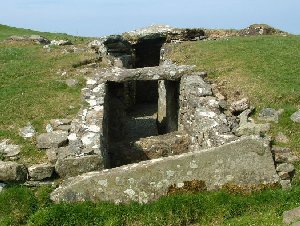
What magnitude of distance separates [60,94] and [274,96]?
7.79 m

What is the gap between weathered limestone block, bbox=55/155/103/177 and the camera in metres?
11.9

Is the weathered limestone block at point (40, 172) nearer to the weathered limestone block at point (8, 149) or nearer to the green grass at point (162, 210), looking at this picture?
the green grass at point (162, 210)

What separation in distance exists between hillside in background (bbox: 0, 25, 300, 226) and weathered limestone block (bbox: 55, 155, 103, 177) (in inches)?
26.9

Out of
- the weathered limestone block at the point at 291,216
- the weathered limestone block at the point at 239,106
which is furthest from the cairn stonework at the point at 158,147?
the weathered limestone block at the point at 291,216

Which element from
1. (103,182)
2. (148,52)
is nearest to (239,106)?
(103,182)

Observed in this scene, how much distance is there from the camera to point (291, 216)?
9.41 meters

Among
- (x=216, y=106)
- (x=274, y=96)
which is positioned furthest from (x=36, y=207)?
(x=274, y=96)

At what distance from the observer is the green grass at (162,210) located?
412 inches

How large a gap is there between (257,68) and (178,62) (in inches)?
167

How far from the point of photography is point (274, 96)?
625 inches

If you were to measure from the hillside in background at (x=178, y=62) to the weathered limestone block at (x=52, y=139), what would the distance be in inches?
11.4

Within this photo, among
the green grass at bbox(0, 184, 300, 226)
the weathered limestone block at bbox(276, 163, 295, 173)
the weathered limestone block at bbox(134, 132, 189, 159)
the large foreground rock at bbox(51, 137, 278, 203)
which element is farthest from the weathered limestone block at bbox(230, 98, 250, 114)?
the green grass at bbox(0, 184, 300, 226)

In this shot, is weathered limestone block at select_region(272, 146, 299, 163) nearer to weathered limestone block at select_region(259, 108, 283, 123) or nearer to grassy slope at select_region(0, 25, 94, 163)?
weathered limestone block at select_region(259, 108, 283, 123)

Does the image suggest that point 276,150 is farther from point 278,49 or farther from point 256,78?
point 278,49
